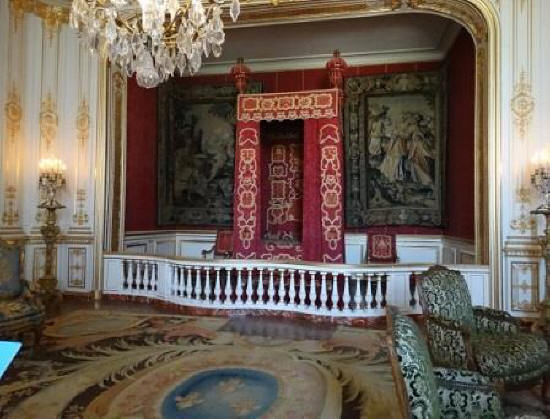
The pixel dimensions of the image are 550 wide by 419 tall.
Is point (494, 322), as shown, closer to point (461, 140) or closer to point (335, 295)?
point (335, 295)

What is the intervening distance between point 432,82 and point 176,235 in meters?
5.15

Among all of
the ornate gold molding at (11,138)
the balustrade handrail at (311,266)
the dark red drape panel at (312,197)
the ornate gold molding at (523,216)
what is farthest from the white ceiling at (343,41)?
the balustrade handrail at (311,266)

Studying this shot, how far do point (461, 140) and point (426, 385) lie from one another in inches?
211

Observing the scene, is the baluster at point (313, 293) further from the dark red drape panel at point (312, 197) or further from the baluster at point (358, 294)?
the dark red drape panel at point (312, 197)

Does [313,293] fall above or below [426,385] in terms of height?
below

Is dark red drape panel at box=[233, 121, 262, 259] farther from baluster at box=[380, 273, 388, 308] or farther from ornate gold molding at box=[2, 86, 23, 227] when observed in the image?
ornate gold molding at box=[2, 86, 23, 227]

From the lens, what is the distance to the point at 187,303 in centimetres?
544

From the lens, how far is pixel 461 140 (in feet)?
20.3

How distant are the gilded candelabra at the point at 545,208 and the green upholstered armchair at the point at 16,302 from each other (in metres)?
4.74

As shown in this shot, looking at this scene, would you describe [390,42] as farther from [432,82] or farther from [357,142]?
[357,142]

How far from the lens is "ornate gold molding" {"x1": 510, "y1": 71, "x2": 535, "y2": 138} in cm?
478

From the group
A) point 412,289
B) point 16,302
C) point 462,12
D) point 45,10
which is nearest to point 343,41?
point 462,12

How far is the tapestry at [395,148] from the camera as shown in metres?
6.92

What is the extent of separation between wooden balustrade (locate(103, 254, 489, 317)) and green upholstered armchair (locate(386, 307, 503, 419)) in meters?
2.95
